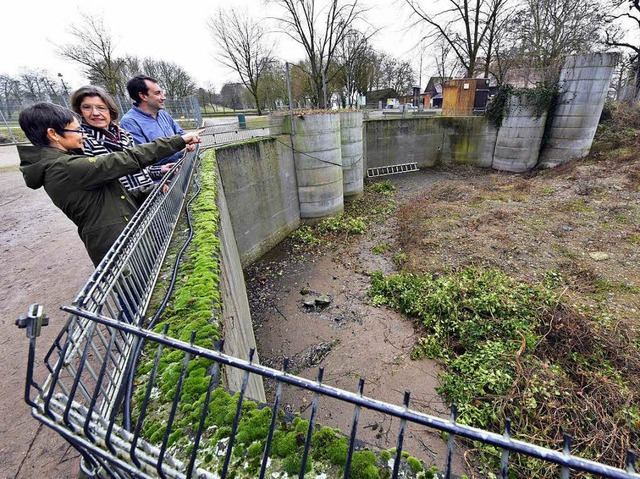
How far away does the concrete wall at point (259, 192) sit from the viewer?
8805 mm

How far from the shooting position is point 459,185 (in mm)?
13938

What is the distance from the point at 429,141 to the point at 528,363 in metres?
15.6

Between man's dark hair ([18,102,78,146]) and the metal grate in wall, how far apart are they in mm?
15842

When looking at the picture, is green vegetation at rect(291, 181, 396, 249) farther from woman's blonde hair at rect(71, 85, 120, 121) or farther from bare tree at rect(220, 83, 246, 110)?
bare tree at rect(220, 83, 246, 110)

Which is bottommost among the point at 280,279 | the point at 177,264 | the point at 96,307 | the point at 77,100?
the point at 280,279

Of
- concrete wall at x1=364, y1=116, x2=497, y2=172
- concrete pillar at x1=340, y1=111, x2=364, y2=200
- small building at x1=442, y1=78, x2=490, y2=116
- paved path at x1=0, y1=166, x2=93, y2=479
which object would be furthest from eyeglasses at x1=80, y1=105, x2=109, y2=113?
small building at x1=442, y1=78, x2=490, y2=116

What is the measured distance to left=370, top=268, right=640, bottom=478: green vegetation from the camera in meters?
3.90

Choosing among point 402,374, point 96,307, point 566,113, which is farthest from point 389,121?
point 96,307

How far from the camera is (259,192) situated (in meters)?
9.84

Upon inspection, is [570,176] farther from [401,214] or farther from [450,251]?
[450,251]

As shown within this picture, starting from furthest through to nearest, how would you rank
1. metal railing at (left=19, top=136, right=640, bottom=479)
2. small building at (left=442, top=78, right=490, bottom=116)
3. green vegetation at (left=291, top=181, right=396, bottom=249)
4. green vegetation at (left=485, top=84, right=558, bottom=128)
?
small building at (left=442, top=78, right=490, bottom=116) < green vegetation at (left=485, top=84, right=558, bottom=128) < green vegetation at (left=291, top=181, right=396, bottom=249) < metal railing at (left=19, top=136, right=640, bottom=479)

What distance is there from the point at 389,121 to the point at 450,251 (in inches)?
426

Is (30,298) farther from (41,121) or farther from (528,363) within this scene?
(528,363)

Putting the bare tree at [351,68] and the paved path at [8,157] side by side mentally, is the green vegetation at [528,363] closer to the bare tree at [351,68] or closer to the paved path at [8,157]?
the paved path at [8,157]
